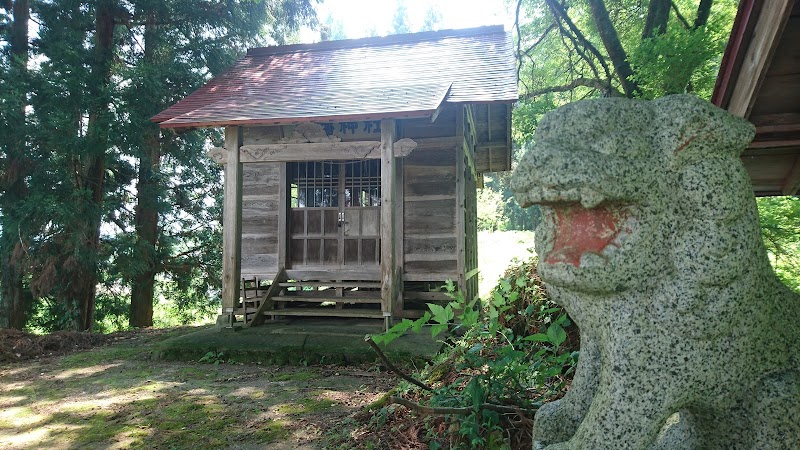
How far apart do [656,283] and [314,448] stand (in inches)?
106

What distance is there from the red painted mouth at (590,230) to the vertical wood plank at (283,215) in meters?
6.97

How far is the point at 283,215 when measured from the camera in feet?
26.7

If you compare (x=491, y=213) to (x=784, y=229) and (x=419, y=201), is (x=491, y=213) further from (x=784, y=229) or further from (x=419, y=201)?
(x=784, y=229)

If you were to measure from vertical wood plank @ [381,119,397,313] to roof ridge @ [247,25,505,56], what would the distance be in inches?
169

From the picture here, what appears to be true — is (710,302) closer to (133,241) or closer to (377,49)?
(377,49)

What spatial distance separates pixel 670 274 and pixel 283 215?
7210 millimetres

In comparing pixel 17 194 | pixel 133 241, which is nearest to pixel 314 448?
pixel 133 241

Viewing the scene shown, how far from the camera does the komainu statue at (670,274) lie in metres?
1.49

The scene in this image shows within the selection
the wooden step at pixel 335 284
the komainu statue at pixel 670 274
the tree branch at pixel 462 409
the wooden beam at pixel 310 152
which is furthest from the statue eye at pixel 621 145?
the wooden step at pixel 335 284

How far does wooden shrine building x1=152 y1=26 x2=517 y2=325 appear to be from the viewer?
21.7 feet

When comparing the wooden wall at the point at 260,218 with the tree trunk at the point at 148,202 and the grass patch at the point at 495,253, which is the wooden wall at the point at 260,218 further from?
the grass patch at the point at 495,253

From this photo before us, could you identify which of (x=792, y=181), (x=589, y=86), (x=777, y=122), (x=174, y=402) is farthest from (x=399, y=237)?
(x=589, y=86)

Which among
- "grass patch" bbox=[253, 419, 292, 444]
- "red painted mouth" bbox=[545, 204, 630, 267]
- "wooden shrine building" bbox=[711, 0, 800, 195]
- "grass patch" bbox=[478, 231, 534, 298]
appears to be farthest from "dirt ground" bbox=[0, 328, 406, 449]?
"grass patch" bbox=[478, 231, 534, 298]

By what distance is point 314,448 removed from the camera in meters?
3.34
